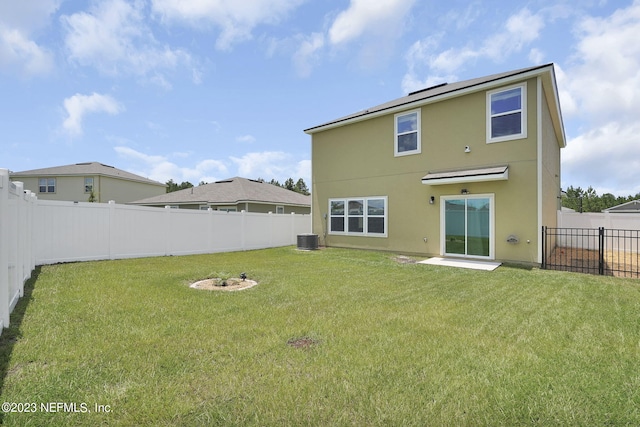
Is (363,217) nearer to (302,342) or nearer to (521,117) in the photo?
(521,117)

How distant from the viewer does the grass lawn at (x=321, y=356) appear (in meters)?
2.38

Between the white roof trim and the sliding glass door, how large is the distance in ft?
2.72

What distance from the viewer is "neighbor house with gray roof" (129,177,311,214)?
2098cm

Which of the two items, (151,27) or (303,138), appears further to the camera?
(303,138)

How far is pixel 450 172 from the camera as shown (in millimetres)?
11195

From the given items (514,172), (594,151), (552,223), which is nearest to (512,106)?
(514,172)

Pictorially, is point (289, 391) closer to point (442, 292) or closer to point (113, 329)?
point (113, 329)

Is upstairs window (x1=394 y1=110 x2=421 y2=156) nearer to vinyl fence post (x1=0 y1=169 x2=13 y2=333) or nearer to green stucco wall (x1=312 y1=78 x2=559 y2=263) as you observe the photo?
green stucco wall (x1=312 y1=78 x2=559 y2=263)

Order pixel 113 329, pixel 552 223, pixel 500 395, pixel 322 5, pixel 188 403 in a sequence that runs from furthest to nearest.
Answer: pixel 552 223
pixel 322 5
pixel 113 329
pixel 500 395
pixel 188 403

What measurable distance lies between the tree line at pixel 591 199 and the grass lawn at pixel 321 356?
148 feet

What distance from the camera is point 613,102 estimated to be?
59.3 ft

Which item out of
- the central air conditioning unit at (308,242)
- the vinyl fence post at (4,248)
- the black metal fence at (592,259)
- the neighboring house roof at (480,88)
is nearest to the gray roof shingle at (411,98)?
the neighboring house roof at (480,88)

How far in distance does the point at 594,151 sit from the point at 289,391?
37906 millimetres

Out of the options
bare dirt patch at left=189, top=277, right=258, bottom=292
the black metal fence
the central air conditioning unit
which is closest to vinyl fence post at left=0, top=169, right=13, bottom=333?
bare dirt patch at left=189, top=277, right=258, bottom=292
